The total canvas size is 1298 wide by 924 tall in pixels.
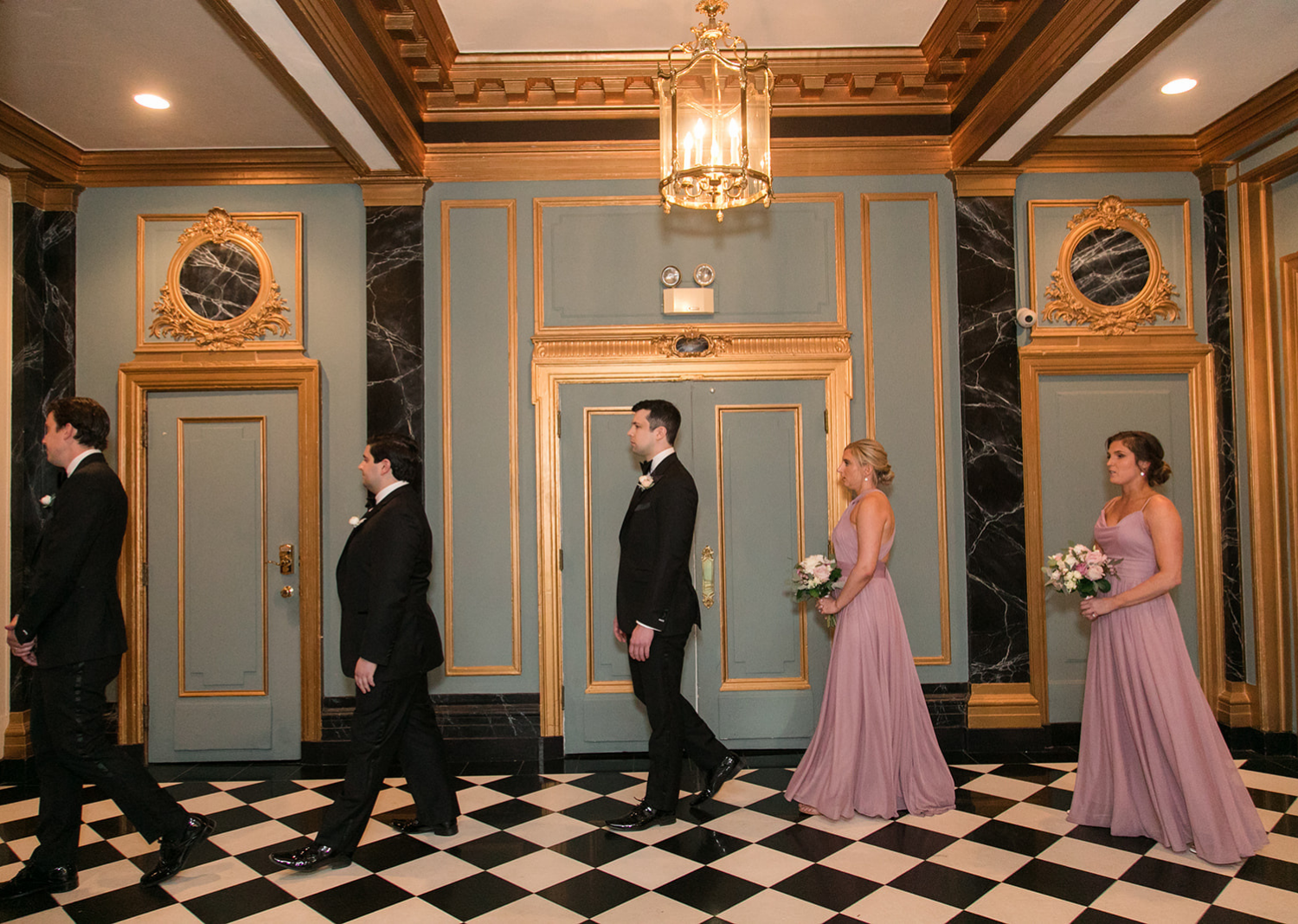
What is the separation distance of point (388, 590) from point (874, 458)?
2.16 m

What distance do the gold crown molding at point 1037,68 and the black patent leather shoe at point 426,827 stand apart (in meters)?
4.06

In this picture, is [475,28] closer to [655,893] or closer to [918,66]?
[918,66]

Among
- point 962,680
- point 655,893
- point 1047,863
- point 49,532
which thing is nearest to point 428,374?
point 49,532

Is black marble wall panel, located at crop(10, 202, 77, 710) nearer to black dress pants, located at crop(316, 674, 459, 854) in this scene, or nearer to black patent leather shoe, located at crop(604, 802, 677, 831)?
black dress pants, located at crop(316, 674, 459, 854)

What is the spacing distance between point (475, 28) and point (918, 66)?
2337 mm

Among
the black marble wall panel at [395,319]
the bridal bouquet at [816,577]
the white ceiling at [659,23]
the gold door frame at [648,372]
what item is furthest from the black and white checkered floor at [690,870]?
the white ceiling at [659,23]

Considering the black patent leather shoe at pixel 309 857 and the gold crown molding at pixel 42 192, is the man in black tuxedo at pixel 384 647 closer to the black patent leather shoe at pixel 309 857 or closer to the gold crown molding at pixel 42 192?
the black patent leather shoe at pixel 309 857

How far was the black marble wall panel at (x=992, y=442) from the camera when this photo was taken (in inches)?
191

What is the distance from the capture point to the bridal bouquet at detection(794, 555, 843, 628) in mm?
3975

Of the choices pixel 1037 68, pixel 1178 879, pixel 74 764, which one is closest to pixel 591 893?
pixel 74 764

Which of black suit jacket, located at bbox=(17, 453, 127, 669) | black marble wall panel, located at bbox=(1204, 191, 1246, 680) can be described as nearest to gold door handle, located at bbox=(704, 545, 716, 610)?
black suit jacket, located at bbox=(17, 453, 127, 669)

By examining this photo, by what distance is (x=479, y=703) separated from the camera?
15.8 feet

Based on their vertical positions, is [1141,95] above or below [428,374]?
above

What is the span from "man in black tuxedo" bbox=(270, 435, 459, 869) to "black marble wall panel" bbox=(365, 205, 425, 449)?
1.36 metres
